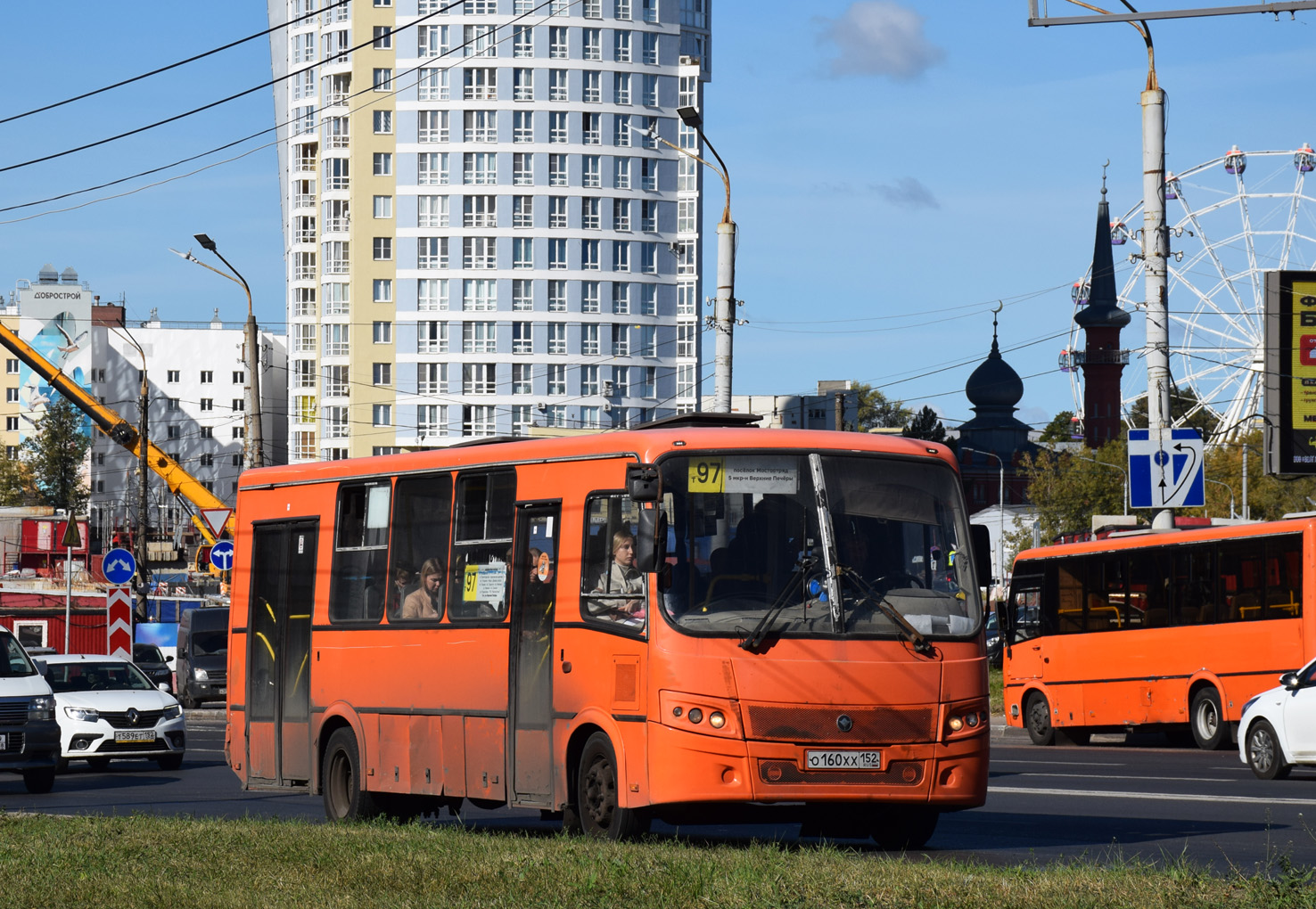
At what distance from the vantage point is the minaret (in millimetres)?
141625

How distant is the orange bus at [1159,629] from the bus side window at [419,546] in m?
15.2

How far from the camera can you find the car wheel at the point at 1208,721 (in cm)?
2848

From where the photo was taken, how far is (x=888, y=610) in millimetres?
12711

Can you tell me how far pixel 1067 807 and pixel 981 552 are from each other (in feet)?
16.4

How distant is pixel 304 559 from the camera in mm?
16938

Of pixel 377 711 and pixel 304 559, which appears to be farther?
pixel 304 559

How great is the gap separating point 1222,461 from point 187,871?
85.0m

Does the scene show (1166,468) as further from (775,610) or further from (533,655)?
(775,610)

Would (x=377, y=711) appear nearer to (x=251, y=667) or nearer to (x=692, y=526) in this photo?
(x=251, y=667)

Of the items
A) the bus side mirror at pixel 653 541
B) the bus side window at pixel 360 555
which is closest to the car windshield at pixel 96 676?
the bus side window at pixel 360 555

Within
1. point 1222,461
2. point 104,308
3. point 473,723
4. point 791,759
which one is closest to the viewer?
point 791,759

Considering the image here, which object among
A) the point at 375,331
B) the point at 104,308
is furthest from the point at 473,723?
the point at 104,308

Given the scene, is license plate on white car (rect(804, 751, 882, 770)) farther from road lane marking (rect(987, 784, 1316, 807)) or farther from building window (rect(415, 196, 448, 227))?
building window (rect(415, 196, 448, 227))

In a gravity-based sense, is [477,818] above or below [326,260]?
below
